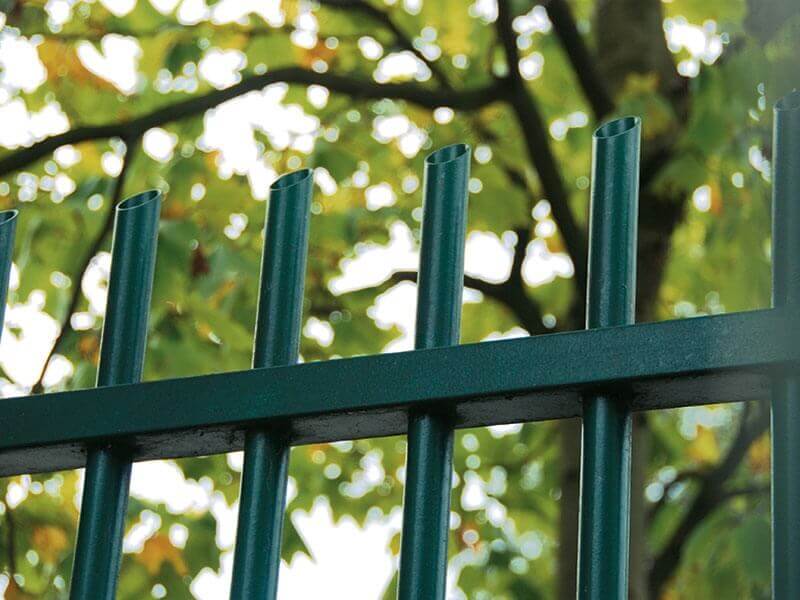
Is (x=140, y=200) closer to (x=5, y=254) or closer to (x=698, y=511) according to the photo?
(x=5, y=254)

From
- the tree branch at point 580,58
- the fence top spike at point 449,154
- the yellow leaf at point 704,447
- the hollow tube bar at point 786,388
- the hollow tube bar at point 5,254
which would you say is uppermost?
the tree branch at point 580,58

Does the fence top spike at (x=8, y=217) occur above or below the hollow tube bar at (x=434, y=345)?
above

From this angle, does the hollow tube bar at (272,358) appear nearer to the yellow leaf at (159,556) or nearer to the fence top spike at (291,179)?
the fence top spike at (291,179)

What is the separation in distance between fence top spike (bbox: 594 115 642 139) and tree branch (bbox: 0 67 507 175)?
6.19ft

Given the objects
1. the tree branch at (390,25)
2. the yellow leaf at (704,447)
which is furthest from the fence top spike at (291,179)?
the yellow leaf at (704,447)

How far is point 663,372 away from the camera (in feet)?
2.89

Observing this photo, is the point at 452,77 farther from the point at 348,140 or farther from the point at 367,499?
the point at 367,499

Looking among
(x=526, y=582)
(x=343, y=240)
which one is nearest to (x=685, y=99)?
(x=343, y=240)

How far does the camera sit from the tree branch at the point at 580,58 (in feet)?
11.0

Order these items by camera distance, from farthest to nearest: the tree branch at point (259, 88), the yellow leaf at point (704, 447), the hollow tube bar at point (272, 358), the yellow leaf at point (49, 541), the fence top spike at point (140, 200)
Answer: the yellow leaf at point (704, 447), the yellow leaf at point (49, 541), the tree branch at point (259, 88), the fence top spike at point (140, 200), the hollow tube bar at point (272, 358)

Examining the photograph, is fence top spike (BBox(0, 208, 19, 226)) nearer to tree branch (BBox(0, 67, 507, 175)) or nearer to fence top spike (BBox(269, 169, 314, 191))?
fence top spike (BBox(269, 169, 314, 191))

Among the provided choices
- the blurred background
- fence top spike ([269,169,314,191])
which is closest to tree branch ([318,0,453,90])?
the blurred background

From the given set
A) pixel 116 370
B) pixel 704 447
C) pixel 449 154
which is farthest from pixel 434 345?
pixel 704 447

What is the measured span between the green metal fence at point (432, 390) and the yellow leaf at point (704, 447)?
3.95 metres
